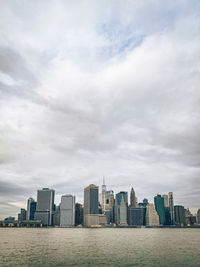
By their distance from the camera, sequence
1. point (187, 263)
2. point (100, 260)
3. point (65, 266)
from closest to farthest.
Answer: point (65, 266) < point (187, 263) < point (100, 260)

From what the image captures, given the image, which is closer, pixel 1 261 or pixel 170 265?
pixel 170 265

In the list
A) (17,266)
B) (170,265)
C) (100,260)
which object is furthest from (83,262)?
(170,265)

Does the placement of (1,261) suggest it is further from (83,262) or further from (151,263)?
(151,263)

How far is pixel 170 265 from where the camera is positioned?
76938 millimetres

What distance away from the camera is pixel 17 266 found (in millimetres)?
73688

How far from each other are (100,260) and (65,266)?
637 inches

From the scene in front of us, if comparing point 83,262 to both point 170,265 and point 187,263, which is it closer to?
point 170,265

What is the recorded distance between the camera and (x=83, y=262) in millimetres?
80938

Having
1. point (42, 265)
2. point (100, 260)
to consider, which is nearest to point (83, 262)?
point (100, 260)

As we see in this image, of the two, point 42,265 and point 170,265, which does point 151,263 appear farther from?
point 42,265

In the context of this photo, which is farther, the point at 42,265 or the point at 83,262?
the point at 83,262

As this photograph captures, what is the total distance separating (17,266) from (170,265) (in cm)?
4579

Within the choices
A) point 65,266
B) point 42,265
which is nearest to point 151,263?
point 65,266

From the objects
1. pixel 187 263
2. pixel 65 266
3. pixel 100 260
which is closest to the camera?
pixel 65 266
